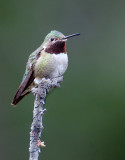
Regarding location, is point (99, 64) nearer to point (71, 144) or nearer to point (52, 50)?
point (71, 144)

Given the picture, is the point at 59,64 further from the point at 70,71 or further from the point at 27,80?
the point at 70,71

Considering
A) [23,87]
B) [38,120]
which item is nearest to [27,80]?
[23,87]

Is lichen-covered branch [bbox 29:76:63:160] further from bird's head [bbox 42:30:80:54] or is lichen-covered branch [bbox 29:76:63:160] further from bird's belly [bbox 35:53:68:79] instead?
bird's head [bbox 42:30:80:54]

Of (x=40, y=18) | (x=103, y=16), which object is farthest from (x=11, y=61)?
(x=103, y=16)

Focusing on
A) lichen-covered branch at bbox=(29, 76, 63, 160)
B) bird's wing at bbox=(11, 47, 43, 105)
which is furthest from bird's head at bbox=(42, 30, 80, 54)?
lichen-covered branch at bbox=(29, 76, 63, 160)

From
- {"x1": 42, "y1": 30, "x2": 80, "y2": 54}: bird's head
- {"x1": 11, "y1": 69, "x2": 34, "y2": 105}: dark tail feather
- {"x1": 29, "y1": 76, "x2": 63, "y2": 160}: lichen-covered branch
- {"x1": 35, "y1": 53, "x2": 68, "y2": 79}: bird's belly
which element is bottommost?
{"x1": 29, "y1": 76, "x2": 63, "y2": 160}: lichen-covered branch

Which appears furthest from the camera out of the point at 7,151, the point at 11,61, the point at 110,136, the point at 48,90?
the point at 11,61

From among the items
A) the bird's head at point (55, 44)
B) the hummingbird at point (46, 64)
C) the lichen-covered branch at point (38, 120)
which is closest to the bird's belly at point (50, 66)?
the hummingbird at point (46, 64)
